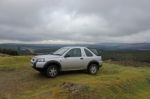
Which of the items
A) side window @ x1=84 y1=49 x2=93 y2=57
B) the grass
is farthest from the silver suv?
the grass

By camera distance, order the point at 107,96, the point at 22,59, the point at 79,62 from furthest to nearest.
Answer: the point at 22,59
the point at 79,62
the point at 107,96

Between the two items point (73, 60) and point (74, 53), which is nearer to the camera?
point (73, 60)

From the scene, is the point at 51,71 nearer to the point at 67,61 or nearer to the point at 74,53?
the point at 67,61

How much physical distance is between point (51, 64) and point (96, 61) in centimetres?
373

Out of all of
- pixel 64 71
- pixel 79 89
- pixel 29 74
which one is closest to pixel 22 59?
pixel 29 74

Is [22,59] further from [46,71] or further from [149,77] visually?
[149,77]

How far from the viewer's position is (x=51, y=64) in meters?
17.6

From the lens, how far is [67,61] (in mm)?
18141

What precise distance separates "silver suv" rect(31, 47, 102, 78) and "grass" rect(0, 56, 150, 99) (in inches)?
21.9

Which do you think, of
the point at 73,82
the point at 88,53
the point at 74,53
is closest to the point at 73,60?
the point at 74,53

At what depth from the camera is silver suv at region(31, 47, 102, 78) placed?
57.1 ft

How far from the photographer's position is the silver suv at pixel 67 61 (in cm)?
1741

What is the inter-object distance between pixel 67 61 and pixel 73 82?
8.51 feet

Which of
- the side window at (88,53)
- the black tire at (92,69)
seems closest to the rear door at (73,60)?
the side window at (88,53)
